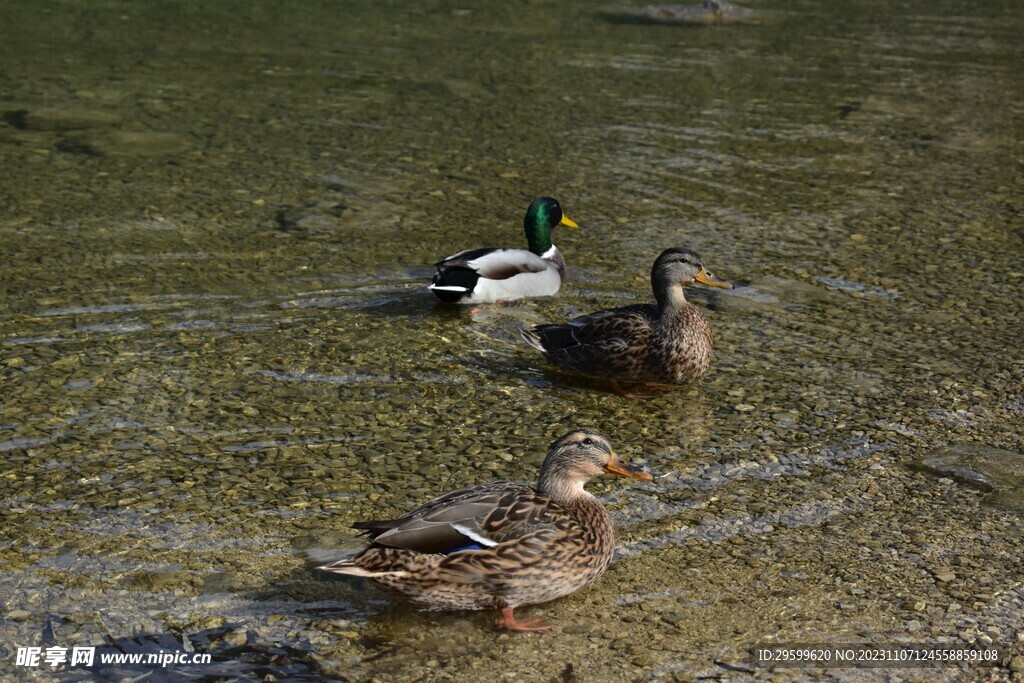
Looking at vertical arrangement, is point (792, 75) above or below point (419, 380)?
above

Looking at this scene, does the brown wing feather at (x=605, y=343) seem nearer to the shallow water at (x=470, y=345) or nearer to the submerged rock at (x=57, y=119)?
the shallow water at (x=470, y=345)

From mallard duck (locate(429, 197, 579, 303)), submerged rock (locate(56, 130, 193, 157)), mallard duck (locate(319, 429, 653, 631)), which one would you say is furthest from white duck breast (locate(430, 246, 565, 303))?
Result: submerged rock (locate(56, 130, 193, 157))

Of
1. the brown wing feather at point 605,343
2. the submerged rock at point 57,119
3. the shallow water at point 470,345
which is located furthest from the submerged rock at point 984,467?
the submerged rock at point 57,119

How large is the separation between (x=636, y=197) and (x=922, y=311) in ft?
11.1

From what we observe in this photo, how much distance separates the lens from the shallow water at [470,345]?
5285 millimetres

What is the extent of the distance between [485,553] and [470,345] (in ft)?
11.4

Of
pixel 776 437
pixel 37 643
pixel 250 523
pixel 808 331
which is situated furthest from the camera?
pixel 808 331

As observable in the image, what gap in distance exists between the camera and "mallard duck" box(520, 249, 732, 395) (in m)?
7.70

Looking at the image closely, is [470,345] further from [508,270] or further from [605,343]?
[605,343]

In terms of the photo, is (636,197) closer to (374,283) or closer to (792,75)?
(374,283)

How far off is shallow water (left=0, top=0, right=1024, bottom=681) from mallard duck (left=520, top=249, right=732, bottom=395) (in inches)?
7.2

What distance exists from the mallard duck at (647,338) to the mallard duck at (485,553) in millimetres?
2500

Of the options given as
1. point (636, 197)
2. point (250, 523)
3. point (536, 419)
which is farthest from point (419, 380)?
point (636, 197)

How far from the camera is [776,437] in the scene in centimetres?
706
